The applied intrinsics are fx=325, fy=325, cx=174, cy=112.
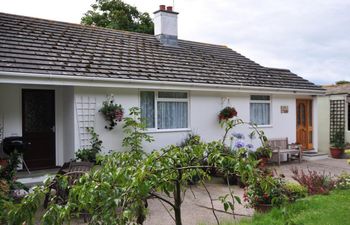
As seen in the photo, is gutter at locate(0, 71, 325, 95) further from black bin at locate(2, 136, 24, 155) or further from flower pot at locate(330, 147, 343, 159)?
flower pot at locate(330, 147, 343, 159)

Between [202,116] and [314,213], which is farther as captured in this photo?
[202,116]

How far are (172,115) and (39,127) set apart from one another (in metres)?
4.29

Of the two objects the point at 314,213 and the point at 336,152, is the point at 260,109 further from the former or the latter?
the point at 314,213

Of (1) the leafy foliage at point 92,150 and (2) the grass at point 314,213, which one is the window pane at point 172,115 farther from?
(2) the grass at point 314,213

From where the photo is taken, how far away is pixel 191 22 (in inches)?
734

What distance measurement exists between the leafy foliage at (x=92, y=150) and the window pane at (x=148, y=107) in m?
1.80

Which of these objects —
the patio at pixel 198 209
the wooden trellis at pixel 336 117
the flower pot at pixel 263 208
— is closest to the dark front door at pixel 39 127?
the patio at pixel 198 209

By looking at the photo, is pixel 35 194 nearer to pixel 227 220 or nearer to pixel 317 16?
pixel 227 220

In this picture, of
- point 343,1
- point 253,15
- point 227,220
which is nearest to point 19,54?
point 227,220

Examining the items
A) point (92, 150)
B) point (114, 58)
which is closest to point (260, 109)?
point (114, 58)

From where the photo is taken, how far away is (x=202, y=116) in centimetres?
1197

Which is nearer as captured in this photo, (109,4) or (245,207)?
(245,207)

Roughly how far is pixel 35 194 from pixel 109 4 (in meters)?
25.6

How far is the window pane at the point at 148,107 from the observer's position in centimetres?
1063
